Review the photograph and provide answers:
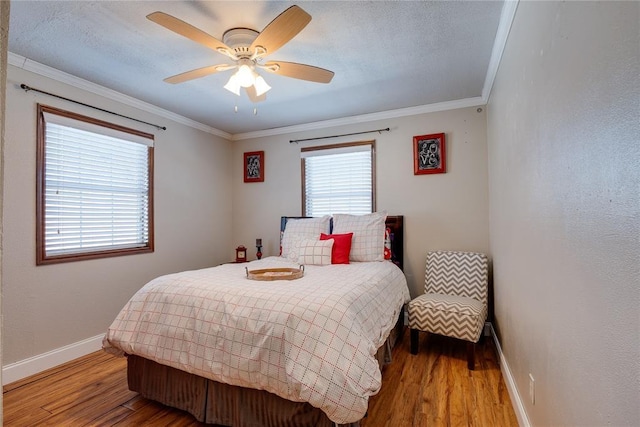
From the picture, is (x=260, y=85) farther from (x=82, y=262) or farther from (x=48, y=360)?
(x=48, y=360)

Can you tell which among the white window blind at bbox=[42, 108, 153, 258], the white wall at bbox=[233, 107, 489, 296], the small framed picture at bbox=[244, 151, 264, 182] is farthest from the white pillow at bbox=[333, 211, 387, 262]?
the white window blind at bbox=[42, 108, 153, 258]

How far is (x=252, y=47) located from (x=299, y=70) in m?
0.35

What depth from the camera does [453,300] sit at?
2859mm

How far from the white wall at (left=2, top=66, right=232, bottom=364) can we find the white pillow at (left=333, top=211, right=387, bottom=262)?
1.91 metres

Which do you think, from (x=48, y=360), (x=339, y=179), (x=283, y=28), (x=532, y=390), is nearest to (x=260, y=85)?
(x=283, y=28)

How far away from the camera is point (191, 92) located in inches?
124

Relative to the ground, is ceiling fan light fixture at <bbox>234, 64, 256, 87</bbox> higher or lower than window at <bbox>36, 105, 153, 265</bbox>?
higher

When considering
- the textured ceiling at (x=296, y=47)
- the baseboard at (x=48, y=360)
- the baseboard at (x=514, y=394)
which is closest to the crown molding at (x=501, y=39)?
the textured ceiling at (x=296, y=47)

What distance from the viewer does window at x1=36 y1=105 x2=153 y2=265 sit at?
267cm

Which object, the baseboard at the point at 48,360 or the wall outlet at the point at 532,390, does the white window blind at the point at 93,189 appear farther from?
the wall outlet at the point at 532,390

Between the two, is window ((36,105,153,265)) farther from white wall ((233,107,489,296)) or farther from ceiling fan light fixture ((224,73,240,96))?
white wall ((233,107,489,296))

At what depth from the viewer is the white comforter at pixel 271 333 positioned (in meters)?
1.51

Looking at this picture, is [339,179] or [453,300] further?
[339,179]

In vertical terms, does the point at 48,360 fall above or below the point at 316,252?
below
